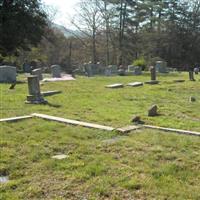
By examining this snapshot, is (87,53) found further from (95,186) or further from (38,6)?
(95,186)

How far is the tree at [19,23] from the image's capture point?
86.8 feet

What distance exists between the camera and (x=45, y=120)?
7934 millimetres

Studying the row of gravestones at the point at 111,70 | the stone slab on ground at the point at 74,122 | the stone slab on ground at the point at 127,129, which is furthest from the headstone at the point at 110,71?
the stone slab on ground at the point at 127,129

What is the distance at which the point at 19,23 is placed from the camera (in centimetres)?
2681

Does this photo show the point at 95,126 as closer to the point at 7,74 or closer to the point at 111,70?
the point at 7,74

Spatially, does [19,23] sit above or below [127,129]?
above

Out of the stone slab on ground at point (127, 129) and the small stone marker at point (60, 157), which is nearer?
the small stone marker at point (60, 157)

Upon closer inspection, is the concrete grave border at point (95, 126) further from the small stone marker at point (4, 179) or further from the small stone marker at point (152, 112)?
the small stone marker at point (4, 179)

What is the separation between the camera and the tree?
26.5m

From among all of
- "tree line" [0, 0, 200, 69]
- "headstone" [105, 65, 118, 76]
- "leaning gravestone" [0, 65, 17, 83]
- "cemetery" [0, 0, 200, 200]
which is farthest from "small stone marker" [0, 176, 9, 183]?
"tree line" [0, 0, 200, 69]

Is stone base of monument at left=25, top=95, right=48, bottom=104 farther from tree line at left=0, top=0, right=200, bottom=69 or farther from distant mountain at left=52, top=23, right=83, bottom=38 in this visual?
distant mountain at left=52, top=23, right=83, bottom=38

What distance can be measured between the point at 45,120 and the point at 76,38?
44978 mm

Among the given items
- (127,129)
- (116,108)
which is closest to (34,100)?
(116,108)

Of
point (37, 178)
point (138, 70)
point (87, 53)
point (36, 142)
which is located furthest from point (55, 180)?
point (87, 53)
